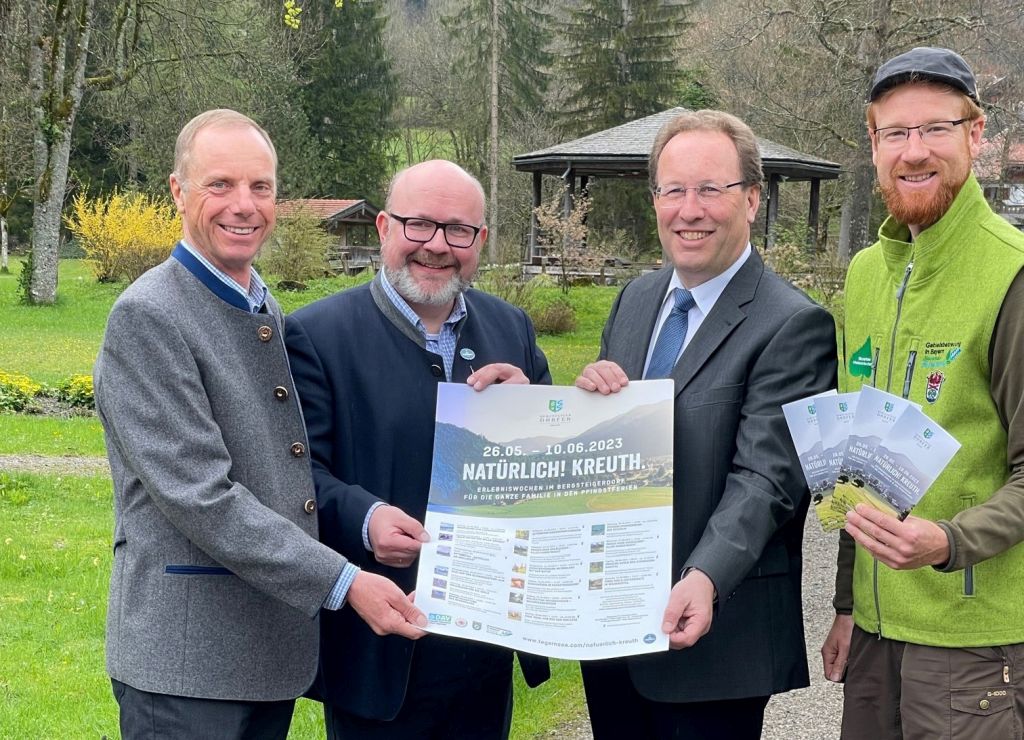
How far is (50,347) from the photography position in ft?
68.2

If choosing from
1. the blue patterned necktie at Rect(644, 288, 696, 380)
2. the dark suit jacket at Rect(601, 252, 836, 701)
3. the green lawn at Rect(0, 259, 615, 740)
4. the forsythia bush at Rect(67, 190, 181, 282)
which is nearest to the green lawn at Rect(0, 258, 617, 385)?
the forsythia bush at Rect(67, 190, 181, 282)

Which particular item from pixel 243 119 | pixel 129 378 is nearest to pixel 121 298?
pixel 129 378

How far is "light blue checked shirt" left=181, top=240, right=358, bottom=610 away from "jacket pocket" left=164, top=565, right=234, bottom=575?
28 centimetres

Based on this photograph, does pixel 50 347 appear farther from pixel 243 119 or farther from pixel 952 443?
pixel 952 443

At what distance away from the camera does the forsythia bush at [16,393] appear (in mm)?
13891

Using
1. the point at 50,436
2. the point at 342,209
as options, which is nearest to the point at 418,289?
the point at 50,436

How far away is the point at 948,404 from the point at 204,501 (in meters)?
1.82

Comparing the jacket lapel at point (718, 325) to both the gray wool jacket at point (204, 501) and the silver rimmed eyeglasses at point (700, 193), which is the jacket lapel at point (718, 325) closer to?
the silver rimmed eyeglasses at point (700, 193)

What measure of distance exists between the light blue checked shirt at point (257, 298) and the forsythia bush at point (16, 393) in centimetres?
1231

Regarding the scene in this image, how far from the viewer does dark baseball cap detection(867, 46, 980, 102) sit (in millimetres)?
2695

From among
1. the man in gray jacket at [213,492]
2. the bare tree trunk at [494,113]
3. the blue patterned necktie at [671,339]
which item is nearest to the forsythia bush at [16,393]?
the man in gray jacket at [213,492]

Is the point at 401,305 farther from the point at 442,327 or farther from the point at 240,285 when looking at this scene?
the point at 240,285

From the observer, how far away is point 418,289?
10.5 feet

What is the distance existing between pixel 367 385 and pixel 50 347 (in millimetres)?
19630
